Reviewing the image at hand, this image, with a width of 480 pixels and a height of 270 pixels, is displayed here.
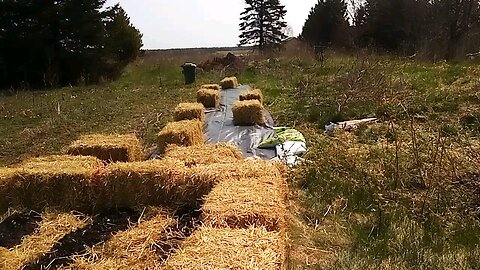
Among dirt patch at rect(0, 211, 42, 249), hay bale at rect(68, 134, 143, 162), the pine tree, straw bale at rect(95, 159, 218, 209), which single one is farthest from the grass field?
the pine tree

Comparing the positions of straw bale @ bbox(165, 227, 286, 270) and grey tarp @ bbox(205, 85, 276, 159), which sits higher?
straw bale @ bbox(165, 227, 286, 270)

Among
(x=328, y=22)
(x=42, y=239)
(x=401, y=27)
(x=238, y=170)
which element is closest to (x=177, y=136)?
(x=238, y=170)

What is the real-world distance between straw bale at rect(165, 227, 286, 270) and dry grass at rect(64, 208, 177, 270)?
640 millimetres

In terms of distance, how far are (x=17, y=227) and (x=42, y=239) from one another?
0.49 m

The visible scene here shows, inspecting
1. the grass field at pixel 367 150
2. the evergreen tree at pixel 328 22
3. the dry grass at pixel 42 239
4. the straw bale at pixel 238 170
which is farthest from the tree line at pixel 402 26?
the dry grass at pixel 42 239

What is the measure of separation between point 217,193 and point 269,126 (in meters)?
4.74

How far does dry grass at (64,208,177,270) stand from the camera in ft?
11.6

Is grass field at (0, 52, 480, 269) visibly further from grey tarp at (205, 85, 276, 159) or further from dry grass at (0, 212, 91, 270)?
dry grass at (0, 212, 91, 270)

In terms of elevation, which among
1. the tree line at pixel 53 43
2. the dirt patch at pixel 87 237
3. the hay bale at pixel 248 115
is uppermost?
the tree line at pixel 53 43

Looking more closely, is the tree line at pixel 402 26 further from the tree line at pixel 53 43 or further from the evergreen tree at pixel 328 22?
the tree line at pixel 53 43

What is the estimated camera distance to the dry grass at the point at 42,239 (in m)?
3.67

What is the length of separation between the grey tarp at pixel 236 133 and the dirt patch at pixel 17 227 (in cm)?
321

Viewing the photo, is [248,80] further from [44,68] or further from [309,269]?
[309,269]

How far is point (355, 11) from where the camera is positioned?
32906 mm
